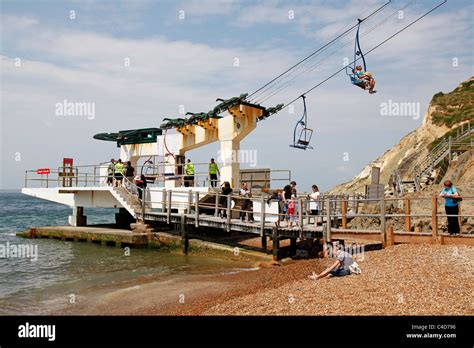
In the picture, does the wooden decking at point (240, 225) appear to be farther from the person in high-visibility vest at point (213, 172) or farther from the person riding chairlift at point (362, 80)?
the person riding chairlift at point (362, 80)

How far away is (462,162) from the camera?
2344cm

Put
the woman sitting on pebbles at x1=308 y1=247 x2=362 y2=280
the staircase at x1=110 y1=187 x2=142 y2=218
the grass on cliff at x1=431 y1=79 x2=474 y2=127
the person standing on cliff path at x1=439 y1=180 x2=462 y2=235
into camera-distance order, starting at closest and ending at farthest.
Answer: the woman sitting on pebbles at x1=308 y1=247 x2=362 y2=280
the person standing on cliff path at x1=439 y1=180 x2=462 y2=235
the staircase at x1=110 y1=187 x2=142 y2=218
the grass on cliff at x1=431 y1=79 x2=474 y2=127

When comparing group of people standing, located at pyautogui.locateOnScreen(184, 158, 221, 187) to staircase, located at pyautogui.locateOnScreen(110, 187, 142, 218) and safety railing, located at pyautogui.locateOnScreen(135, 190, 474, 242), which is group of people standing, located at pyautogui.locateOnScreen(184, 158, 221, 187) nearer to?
safety railing, located at pyautogui.locateOnScreen(135, 190, 474, 242)

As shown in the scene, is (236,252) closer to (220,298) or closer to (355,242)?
(355,242)

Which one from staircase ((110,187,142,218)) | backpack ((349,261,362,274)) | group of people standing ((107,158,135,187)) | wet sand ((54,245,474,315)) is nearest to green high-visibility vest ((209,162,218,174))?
staircase ((110,187,142,218))

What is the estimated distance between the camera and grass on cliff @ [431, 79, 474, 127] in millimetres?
39428

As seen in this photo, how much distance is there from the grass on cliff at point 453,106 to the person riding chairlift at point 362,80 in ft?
86.4

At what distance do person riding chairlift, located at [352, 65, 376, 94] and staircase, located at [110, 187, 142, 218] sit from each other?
40.3ft

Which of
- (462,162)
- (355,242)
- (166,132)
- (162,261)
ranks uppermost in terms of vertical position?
(166,132)

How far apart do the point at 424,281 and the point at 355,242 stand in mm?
4884

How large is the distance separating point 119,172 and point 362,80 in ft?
44.7

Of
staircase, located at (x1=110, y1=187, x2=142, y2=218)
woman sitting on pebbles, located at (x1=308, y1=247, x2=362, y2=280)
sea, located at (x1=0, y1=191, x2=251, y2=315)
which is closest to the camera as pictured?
woman sitting on pebbles, located at (x1=308, y1=247, x2=362, y2=280)

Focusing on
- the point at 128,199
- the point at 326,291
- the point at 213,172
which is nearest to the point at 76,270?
the point at 128,199
